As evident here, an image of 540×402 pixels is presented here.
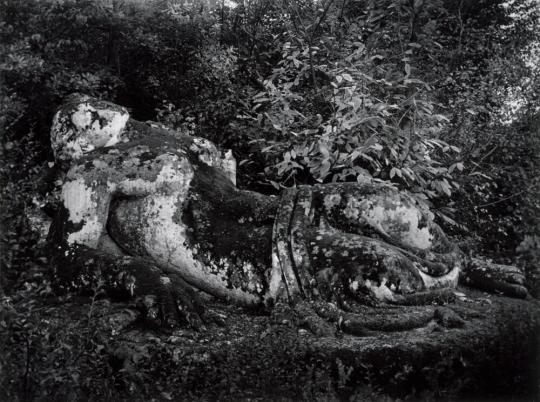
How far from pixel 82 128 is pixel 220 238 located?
4.55ft

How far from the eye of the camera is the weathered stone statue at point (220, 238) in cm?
320

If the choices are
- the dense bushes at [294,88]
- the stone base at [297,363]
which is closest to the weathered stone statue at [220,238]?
the stone base at [297,363]

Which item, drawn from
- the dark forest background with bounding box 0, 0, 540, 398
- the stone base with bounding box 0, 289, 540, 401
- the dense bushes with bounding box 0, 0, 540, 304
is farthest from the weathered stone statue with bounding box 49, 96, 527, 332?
the dense bushes with bounding box 0, 0, 540, 304

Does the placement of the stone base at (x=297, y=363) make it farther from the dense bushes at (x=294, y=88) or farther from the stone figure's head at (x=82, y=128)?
the dense bushes at (x=294, y=88)

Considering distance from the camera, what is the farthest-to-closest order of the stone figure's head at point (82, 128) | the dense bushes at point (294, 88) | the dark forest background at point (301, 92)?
the dense bushes at point (294, 88), the dark forest background at point (301, 92), the stone figure's head at point (82, 128)

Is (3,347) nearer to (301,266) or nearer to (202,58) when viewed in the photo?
(301,266)

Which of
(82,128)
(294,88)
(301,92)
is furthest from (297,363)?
(294,88)

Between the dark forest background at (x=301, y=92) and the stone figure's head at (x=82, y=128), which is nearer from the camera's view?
the stone figure's head at (x=82, y=128)

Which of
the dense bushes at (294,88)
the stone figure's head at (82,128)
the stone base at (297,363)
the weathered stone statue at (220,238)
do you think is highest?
the dense bushes at (294,88)

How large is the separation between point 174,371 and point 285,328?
0.70m

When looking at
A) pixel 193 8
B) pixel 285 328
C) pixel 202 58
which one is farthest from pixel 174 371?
pixel 193 8

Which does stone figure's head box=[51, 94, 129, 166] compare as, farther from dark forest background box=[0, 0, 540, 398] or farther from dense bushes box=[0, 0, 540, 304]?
dense bushes box=[0, 0, 540, 304]

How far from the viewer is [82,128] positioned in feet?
12.6

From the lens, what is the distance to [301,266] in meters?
3.36
